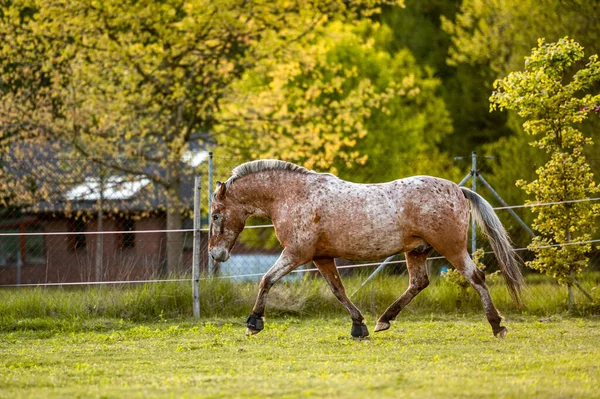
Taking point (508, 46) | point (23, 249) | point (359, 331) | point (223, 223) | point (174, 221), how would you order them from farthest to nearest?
point (508, 46)
point (23, 249)
point (174, 221)
point (223, 223)
point (359, 331)

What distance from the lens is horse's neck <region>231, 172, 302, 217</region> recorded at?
9.44m

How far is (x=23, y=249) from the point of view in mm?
24312

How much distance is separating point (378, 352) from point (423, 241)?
161cm

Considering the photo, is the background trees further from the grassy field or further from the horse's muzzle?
the horse's muzzle

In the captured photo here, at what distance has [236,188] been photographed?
9602 mm

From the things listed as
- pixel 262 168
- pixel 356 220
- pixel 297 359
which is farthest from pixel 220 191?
pixel 297 359

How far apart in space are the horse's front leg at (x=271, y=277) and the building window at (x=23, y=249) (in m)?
14.9

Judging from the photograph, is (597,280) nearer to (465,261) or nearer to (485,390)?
(465,261)

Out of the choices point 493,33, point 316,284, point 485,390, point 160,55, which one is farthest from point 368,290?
point 493,33

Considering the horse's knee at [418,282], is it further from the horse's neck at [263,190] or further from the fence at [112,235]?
the fence at [112,235]

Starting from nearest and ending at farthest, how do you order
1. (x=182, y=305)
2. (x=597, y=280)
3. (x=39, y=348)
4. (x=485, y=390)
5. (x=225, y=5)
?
(x=485, y=390) → (x=39, y=348) → (x=182, y=305) → (x=597, y=280) → (x=225, y=5)

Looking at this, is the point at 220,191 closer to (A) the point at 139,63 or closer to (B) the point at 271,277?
(B) the point at 271,277

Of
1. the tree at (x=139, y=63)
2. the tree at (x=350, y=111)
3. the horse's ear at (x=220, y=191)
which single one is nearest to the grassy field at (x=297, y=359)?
the horse's ear at (x=220, y=191)

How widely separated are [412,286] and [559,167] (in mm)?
3726
